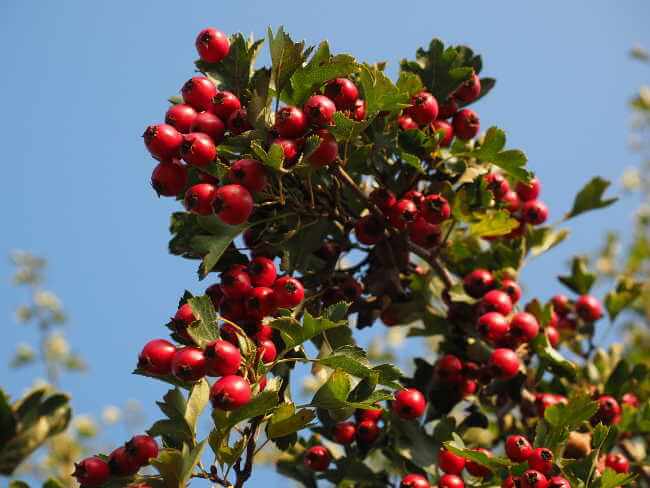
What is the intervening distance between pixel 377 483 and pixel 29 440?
169 cm

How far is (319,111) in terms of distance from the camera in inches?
101

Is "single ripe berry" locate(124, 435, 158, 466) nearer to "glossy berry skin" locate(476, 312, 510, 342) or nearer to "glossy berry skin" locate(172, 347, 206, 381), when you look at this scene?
"glossy berry skin" locate(172, 347, 206, 381)

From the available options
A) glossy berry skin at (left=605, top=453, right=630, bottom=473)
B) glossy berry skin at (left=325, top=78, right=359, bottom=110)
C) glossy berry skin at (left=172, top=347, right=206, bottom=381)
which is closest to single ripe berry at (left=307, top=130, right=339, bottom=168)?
glossy berry skin at (left=325, top=78, right=359, bottom=110)

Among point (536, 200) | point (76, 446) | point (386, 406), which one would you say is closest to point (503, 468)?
point (386, 406)

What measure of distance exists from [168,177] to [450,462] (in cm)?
157

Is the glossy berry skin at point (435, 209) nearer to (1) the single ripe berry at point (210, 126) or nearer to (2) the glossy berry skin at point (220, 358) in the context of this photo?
(1) the single ripe berry at point (210, 126)

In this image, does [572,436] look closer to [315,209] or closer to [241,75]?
[315,209]

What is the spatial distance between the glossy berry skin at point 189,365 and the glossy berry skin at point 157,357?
0.08 metres

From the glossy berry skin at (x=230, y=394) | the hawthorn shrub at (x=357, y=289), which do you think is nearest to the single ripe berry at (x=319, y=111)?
the hawthorn shrub at (x=357, y=289)

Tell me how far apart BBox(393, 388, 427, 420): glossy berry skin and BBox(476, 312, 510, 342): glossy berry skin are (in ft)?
1.39

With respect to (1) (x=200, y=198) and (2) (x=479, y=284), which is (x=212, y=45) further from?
(2) (x=479, y=284)

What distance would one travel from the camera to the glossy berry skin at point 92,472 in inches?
89.7

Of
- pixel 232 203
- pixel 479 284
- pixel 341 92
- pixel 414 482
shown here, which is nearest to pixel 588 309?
pixel 479 284

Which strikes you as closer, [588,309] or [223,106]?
[223,106]
